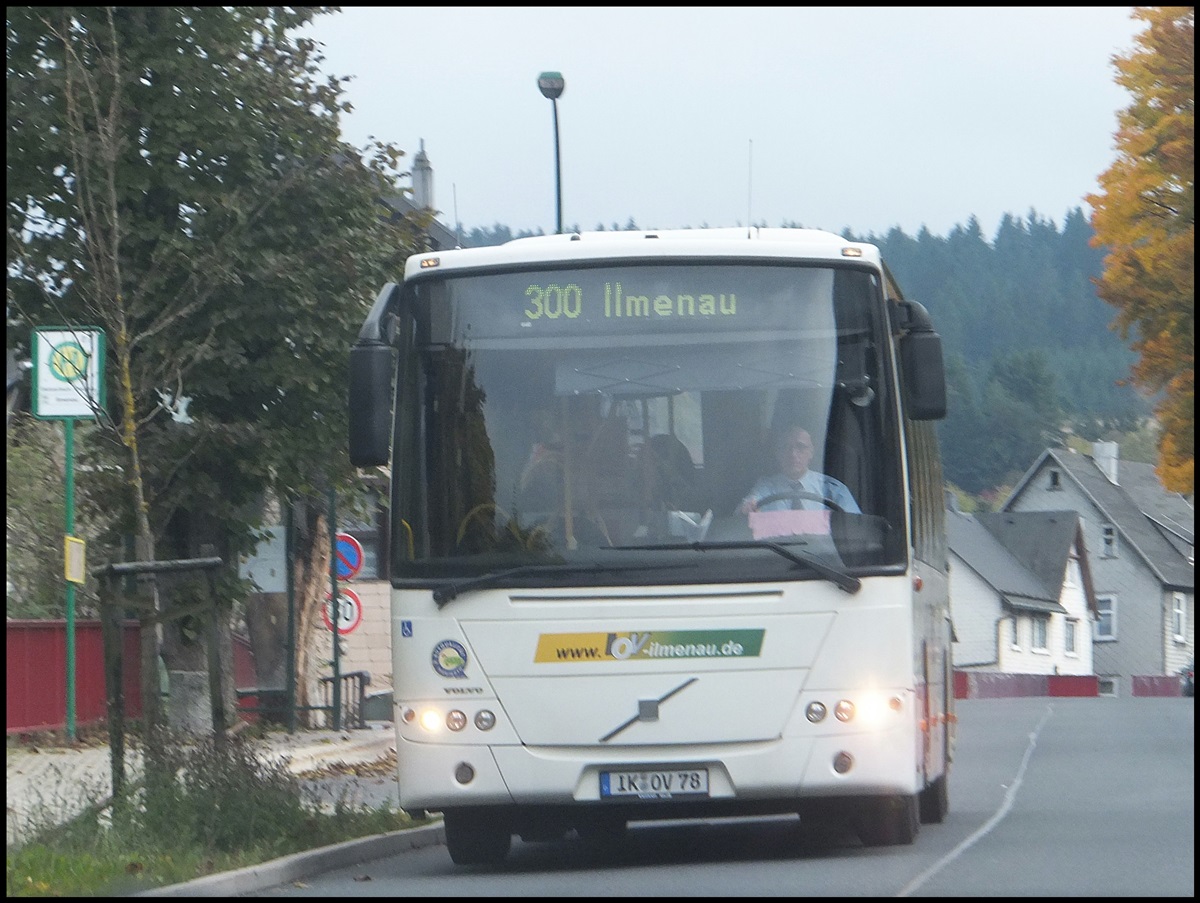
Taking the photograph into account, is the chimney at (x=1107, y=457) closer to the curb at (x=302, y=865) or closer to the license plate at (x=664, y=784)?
the curb at (x=302, y=865)

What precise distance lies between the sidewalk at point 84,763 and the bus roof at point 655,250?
11.7ft

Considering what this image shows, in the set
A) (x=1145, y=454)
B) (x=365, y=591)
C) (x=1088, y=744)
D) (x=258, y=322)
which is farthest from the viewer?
(x=1145, y=454)

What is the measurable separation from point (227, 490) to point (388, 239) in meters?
3.16

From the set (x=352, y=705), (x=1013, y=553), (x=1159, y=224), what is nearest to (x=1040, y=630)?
(x=1013, y=553)

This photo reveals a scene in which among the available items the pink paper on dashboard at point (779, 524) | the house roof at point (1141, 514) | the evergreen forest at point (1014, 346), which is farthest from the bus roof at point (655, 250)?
the evergreen forest at point (1014, 346)

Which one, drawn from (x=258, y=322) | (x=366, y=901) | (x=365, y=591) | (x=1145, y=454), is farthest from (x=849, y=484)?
(x=1145, y=454)

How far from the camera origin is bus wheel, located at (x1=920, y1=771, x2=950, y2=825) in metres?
13.7

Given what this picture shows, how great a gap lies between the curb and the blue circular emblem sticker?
143cm

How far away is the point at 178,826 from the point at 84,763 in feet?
28.3

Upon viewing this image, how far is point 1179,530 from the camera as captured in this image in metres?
101

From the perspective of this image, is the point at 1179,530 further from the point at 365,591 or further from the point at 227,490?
the point at 227,490

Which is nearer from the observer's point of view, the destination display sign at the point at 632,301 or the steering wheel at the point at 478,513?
the steering wheel at the point at 478,513

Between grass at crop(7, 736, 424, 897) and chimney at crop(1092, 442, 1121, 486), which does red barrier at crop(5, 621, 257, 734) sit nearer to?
grass at crop(7, 736, 424, 897)

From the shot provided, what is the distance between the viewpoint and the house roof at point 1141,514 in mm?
95062
